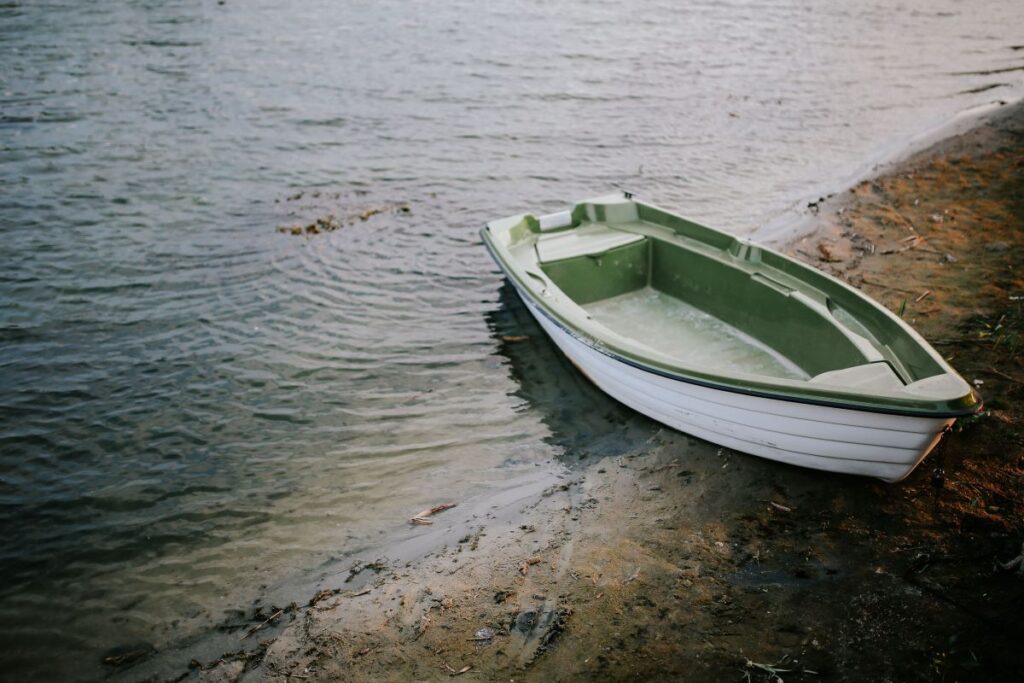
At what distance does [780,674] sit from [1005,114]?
14.3 metres

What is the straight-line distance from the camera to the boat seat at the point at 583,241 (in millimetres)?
7822

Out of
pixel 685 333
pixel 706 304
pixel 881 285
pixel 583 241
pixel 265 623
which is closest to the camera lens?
pixel 265 623

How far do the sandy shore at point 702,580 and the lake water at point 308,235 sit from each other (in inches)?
23.4

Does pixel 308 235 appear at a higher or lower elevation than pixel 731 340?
higher

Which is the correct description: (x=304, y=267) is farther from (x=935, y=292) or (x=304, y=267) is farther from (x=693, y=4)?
(x=693, y=4)

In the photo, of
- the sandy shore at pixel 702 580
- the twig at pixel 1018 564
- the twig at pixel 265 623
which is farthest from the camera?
the twig at pixel 265 623

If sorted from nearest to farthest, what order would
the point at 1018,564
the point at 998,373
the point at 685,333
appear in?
the point at 1018,564 → the point at 998,373 → the point at 685,333

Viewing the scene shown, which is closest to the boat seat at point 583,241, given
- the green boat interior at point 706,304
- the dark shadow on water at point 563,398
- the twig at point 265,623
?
the green boat interior at point 706,304

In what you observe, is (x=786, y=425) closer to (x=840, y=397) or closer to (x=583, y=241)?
(x=840, y=397)

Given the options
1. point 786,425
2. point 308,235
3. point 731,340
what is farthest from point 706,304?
point 308,235

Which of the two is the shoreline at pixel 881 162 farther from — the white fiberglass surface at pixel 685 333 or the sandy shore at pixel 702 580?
the sandy shore at pixel 702 580

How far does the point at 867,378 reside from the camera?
507 centimetres

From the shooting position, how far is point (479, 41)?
19.1 m

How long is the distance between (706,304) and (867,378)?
257 centimetres
